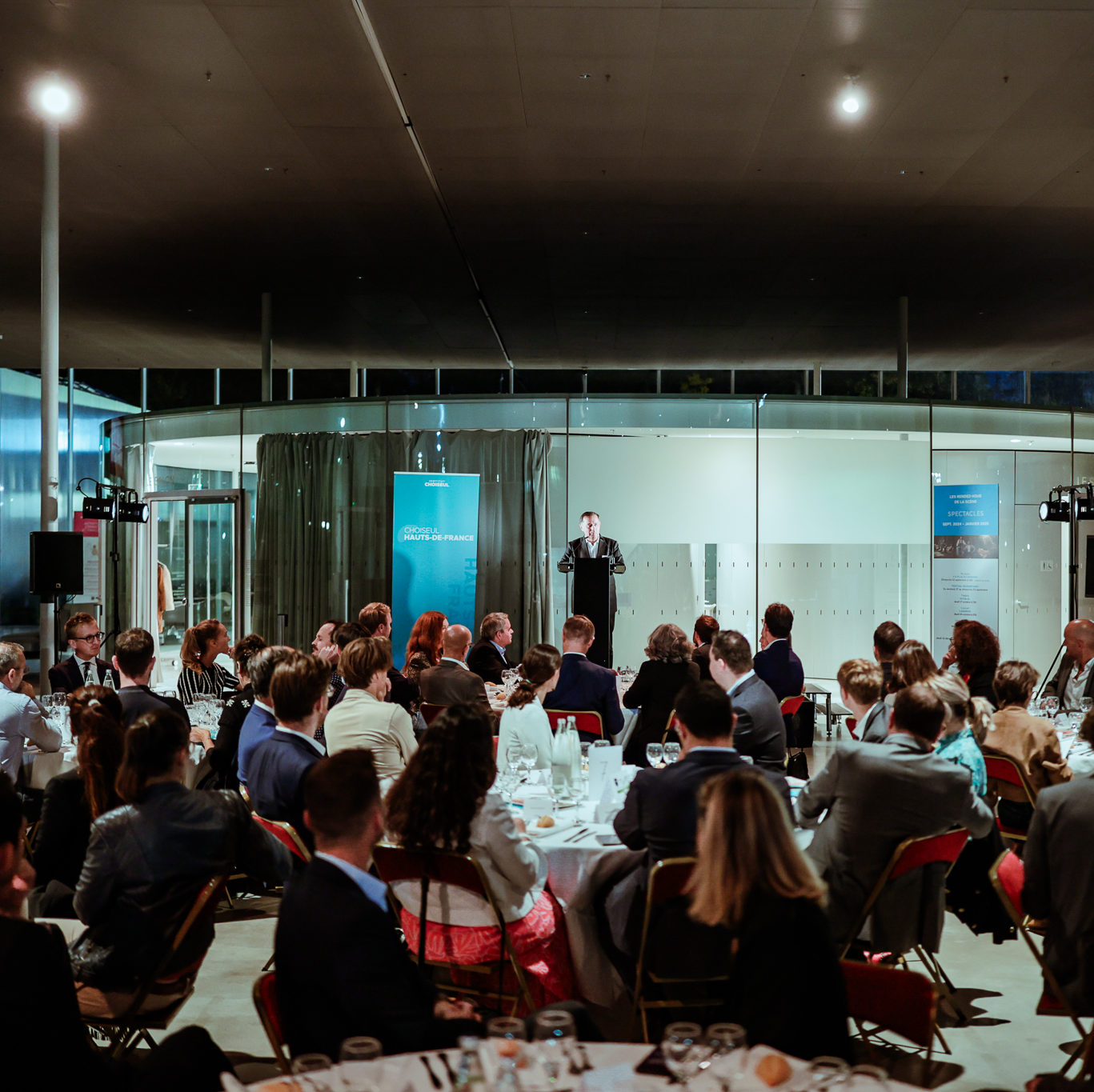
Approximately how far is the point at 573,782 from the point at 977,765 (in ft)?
5.99

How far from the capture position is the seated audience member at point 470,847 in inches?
129

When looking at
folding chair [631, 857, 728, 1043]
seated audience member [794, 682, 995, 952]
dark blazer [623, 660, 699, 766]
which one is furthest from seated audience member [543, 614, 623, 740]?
folding chair [631, 857, 728, 1043]

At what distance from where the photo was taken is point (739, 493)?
11562 mm

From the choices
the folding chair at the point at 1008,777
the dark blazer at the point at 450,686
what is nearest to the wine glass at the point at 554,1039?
the folding chair at the point at 1008,777

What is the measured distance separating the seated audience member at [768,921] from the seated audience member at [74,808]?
7.75ft

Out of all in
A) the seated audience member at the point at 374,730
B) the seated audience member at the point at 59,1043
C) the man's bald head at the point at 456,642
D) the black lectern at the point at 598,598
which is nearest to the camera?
the seated audience member at the point at 59,1043

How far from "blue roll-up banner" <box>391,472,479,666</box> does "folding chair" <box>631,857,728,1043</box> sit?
811 cm

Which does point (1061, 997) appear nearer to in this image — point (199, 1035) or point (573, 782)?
point (573, 782)

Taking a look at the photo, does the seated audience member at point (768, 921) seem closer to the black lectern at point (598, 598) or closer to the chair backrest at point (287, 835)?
the chair backrest at point (287, 835)

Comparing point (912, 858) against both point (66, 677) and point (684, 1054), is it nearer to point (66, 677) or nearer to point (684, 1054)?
point (684, 1054)

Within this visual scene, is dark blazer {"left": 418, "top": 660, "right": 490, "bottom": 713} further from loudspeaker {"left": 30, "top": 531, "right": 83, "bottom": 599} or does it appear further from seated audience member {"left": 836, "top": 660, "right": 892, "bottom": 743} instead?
loudspeaker {"left": 30, "top": 531, "right": 83, "bottom": 599}

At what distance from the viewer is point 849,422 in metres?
11.5

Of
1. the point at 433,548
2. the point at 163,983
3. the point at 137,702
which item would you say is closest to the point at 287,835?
the point at 163,983

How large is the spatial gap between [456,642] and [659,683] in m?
1.36
